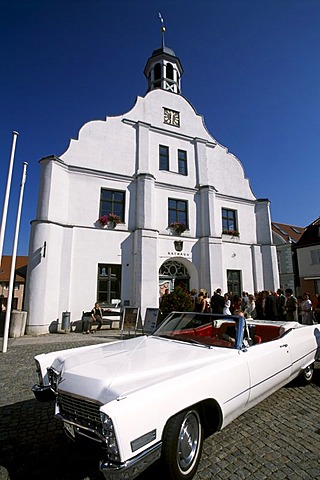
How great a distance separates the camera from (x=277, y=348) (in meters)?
3.85

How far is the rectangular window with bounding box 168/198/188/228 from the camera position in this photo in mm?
15727

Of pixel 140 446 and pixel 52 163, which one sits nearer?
pixel 140 446

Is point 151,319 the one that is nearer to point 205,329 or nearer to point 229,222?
point 205,329

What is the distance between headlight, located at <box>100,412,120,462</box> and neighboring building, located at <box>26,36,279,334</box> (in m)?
10.6

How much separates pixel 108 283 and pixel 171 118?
455 inches

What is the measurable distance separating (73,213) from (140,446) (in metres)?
12.3

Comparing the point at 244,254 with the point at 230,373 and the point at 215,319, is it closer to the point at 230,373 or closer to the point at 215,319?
the point at 215,319

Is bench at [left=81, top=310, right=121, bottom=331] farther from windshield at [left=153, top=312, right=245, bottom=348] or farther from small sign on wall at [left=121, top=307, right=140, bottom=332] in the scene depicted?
windshield at [left=153, top=312, right=245, bottom=348]

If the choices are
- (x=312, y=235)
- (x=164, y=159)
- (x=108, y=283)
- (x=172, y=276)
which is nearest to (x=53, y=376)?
(x=108, y=283)

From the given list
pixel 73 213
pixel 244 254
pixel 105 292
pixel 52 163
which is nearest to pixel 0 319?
pixel 105 292

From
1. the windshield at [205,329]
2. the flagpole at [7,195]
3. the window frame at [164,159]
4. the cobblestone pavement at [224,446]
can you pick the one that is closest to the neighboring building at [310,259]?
the window frame at [164,159]

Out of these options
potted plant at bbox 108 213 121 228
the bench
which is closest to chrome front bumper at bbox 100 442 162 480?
the bench

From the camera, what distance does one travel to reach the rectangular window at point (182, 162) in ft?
55.3

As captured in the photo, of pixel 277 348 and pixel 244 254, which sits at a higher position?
pixel 244 254
